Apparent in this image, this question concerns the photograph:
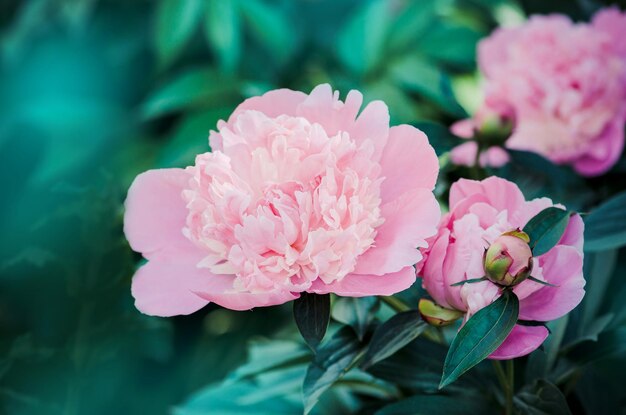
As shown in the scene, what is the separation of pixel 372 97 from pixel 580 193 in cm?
39

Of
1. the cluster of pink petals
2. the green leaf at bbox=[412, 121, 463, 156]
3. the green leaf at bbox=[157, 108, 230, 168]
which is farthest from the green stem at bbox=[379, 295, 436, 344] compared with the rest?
the green leaf at bbox=[157, 108, 230, 168]

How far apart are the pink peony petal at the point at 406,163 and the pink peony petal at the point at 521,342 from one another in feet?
0.24

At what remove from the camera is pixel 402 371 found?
411mm

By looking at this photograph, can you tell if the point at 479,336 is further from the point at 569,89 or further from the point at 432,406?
the point at 569,89

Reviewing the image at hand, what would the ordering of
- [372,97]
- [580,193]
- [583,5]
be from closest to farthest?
[580,193], [583,5], [372,97]

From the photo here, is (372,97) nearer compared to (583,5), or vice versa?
(583,5)

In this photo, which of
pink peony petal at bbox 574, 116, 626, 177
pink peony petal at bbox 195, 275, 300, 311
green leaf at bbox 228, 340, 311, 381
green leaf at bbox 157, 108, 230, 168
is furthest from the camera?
green leaf at bbox 157, 108, 230, 168

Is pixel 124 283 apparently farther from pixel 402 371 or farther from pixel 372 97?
pixel 372 97

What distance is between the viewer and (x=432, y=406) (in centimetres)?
39

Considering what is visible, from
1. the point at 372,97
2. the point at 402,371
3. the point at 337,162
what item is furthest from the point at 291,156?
the point at 372,97

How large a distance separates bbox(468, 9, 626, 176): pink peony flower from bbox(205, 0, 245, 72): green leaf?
1.46 feet

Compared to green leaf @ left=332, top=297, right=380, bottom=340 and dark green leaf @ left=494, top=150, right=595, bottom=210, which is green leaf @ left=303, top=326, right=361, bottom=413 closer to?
green leaf @ left=332, top=297, right=380, bottom=340

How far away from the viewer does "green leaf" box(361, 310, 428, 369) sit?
1.17ft

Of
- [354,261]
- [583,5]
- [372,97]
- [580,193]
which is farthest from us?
[372,97]
